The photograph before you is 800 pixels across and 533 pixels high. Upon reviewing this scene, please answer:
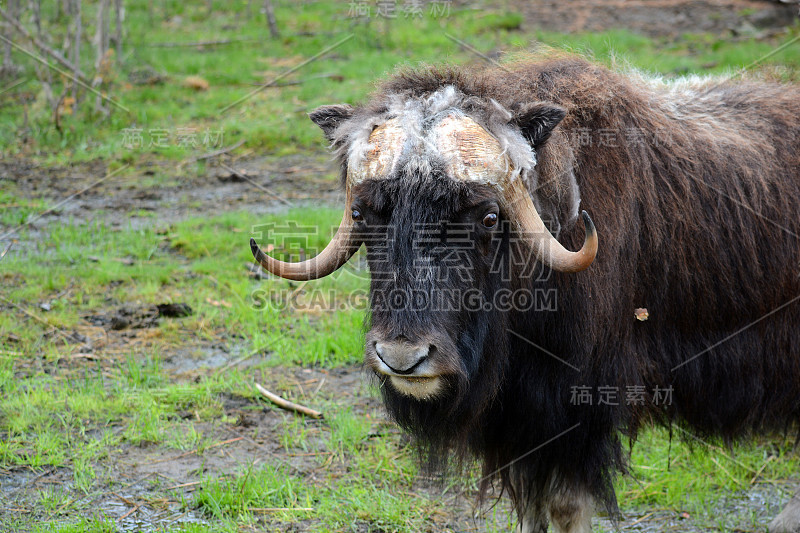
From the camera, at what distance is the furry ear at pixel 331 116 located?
2861 millimetres

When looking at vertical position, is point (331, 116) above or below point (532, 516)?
above

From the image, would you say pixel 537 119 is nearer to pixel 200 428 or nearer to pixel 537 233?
pixel 537 233

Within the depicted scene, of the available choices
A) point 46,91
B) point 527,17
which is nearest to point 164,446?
point 46,91

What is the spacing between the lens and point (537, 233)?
8.29 feet

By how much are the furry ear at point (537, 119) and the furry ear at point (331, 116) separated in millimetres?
632

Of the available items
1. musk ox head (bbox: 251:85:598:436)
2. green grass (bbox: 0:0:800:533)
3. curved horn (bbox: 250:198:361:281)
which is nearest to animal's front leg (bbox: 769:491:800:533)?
green grass (bbox: 0:0:800:533)

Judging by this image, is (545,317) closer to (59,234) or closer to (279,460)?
(279,460)

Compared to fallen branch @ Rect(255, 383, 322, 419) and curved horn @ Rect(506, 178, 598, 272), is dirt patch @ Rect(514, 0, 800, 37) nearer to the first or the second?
fallen branch @ Rect(255, 383, 322, 419)

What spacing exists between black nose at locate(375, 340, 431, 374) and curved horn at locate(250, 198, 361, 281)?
0.54 metres

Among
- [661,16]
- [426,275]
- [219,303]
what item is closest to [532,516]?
[426,275]

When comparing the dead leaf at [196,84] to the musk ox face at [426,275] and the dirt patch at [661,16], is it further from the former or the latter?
the musk ox face at [426,275]

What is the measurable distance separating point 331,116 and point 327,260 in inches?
21.2

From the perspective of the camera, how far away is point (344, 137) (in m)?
2.80

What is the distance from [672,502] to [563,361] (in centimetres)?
137
